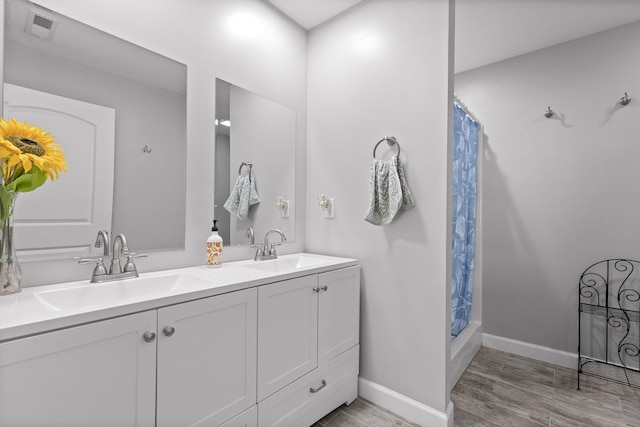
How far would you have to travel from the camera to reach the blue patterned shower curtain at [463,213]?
87.2 inches

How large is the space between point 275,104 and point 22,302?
1.68m

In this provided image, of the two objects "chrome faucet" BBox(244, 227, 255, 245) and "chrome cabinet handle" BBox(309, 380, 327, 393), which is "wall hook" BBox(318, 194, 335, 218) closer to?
"chrome faucet" BBox(244, 227, 255, 245)

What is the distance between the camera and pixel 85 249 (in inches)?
51.2

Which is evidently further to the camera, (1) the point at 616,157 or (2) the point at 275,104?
(1) the point at 616,157

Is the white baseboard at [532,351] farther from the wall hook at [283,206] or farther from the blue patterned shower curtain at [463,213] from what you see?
the wall hook at [283,206]

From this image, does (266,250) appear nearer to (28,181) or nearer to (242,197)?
(242,197)

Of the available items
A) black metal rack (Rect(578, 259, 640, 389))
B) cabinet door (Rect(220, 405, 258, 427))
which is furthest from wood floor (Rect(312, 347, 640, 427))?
cabinet door (Rect(220, 405, 258, 427))

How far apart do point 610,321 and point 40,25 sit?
12.5 feet

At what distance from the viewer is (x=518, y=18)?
2227mm

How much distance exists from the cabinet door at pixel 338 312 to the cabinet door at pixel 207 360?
1.54ft

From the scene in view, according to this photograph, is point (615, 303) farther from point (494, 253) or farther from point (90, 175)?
point (90, 175)

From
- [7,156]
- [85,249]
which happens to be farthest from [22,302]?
[7,156]

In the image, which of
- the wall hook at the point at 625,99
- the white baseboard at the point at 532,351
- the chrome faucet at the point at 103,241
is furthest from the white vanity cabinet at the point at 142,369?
the wall hook at the point at 625,99

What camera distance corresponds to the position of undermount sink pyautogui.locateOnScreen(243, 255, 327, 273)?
6.02 ft
